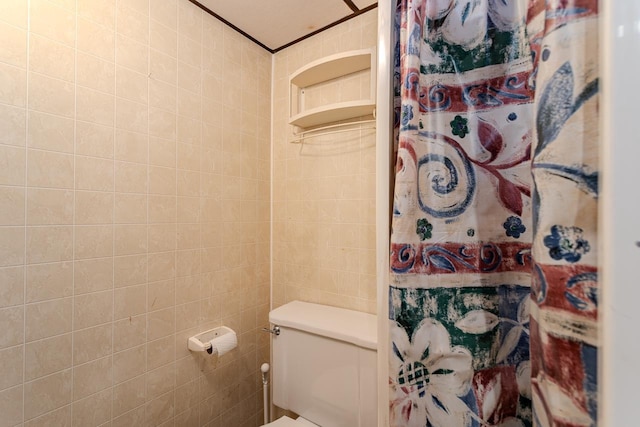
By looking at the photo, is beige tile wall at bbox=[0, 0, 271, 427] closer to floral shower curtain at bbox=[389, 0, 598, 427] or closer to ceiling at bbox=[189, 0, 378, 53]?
ceiling at bbox=[189, 0, 378, 53]

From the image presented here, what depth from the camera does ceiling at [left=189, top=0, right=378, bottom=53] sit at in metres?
1.07

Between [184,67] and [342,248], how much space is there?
3.34ft

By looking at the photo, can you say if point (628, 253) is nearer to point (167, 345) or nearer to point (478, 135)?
point (478, 135)

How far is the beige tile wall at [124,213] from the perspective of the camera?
2.30 ft

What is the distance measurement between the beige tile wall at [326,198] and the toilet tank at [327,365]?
153 mm

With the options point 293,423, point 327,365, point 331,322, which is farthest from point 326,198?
point 293,423

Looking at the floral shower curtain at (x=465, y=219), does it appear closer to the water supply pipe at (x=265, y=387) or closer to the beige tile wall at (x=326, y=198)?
the beige tile wall at (x=326, y=198)

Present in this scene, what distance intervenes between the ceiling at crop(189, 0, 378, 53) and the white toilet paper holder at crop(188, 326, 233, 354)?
139 cm

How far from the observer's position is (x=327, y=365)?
99cm

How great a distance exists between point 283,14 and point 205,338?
1451 millimetres

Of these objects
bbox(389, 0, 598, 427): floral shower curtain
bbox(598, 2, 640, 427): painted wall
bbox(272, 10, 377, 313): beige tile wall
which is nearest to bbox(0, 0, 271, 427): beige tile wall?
bbox(272, 10, 377, 313): beige tile wall

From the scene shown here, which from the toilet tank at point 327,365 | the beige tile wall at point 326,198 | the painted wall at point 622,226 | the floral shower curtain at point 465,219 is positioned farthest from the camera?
the beige tile wall at point 326,198

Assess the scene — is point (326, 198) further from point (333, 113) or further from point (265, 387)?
point (265, 387)

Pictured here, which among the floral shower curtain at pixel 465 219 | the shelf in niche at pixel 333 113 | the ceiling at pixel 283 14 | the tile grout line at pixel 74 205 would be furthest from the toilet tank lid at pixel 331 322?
the ceiling at pixel 283 14
